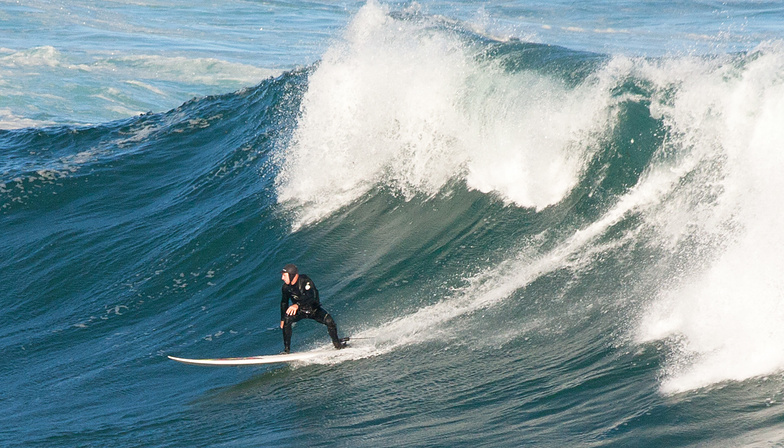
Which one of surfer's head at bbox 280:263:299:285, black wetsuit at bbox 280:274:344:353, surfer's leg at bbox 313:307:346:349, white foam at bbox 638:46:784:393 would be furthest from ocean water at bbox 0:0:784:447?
surfer's head at bbox 280:263:299:285

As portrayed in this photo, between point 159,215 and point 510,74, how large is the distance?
6.29 m

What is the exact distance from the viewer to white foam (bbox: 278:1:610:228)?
10.9 metres

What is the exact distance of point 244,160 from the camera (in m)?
15.0

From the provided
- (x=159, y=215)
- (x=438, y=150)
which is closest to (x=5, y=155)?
(x=159, y=215)

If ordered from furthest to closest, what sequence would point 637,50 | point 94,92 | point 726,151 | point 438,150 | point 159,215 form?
point 94,92, point 637,50, point 159,215, point 438,150, point 726,151

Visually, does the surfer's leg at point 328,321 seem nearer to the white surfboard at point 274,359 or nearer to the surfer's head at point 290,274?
the white surfboard at point 274,359

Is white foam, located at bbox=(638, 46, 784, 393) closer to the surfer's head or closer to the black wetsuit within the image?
the black wetsuit

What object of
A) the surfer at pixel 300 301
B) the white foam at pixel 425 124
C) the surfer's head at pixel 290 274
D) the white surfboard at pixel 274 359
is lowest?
the white surfboard at pixel 274 359

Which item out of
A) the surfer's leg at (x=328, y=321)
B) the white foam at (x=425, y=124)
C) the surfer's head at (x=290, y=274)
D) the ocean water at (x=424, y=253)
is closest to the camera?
the ocean water at (x=424, y=253)

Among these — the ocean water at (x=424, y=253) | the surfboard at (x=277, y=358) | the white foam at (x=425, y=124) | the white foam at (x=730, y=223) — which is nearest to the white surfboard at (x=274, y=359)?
the surfboard at (x=277, y=358)

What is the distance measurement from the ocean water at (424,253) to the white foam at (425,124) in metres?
0.04

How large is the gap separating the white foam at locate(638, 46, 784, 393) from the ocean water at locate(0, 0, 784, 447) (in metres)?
0.03

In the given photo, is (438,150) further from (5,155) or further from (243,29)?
(243,29)

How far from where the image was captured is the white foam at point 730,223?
6672 mm
